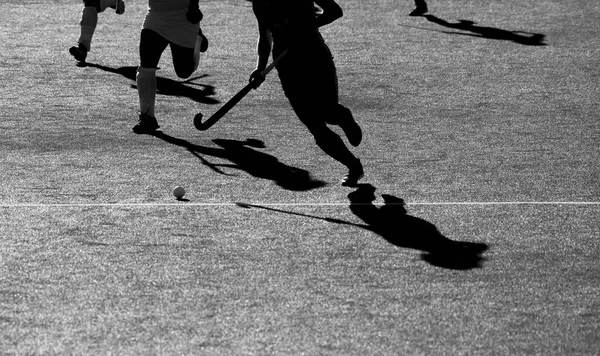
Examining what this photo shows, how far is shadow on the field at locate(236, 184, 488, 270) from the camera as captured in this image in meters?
8.21

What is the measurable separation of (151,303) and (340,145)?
9.73 feet

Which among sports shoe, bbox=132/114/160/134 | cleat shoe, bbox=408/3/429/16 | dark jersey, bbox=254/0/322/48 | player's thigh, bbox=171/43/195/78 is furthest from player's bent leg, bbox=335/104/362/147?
cleat shoe, bbox=408/3/429/16

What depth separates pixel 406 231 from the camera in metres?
8.84

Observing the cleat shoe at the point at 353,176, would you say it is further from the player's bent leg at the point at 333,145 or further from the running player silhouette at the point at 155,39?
the running player silhouette at the point at 155,39

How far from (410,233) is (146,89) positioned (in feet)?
13.8

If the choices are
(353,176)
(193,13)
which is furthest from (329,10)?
(193,13)

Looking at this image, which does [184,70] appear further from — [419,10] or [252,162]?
[419,10]

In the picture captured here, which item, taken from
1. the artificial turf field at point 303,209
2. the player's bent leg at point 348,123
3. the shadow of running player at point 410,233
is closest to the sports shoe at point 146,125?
the artificial turf field at point 303,209

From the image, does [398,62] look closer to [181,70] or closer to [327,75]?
[181,70]

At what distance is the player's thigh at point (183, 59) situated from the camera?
12.3m

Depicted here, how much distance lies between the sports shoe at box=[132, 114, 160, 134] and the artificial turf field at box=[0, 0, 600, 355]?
5.5 inches

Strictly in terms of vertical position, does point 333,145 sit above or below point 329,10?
below

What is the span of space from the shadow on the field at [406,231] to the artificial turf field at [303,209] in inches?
1.0

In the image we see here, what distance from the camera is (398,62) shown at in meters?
15.5
